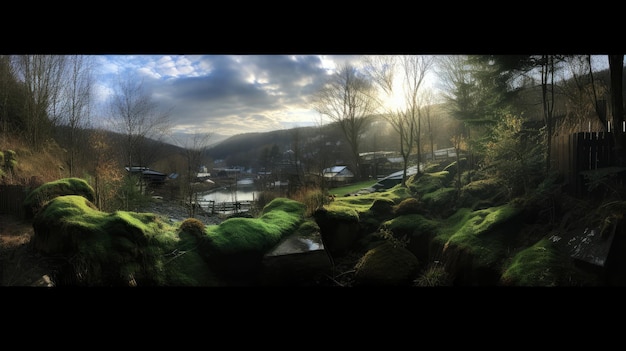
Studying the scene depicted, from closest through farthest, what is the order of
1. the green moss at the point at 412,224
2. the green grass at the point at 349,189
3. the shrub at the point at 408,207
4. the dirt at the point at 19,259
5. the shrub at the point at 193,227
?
the dirt at the point at 19,259, the shrub at the point at 193,227, the green moss at the point at 412,224, the shrub at the point at 408,207, the green grass at the point at 349,189

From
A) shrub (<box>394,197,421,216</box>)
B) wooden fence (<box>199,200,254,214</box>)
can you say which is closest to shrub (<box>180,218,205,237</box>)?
wooden fence (<box>199,200,254,214</box>)

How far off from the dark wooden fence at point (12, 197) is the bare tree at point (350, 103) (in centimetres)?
338

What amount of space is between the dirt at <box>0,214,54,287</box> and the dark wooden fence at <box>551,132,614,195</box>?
5.19 metres

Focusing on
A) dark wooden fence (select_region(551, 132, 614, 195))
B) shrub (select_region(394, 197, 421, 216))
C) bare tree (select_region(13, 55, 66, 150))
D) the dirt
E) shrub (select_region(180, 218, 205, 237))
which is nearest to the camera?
the dirt

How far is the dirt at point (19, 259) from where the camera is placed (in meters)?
2.70

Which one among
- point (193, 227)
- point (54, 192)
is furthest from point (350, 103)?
point (54, 192)

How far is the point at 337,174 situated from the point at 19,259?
3.41 meters

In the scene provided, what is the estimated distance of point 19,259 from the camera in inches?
112

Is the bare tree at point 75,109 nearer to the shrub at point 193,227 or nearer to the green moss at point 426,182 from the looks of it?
the shrub at point 193,227

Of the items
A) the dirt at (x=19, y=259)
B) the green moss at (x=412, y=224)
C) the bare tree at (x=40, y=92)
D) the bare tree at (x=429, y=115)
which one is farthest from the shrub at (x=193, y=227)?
the bare tree at (x=429, y=115)

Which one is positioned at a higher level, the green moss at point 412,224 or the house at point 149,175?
the house at point 149,175

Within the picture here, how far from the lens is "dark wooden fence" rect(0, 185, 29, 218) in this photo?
3156mm

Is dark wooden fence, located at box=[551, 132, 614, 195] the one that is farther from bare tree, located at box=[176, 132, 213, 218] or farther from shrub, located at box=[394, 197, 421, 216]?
bare tree, located at box=[176, 132, 213, 218]

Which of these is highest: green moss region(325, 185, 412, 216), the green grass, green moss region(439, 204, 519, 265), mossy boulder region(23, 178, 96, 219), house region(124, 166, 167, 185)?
house region(124, 166, 167, 185)
